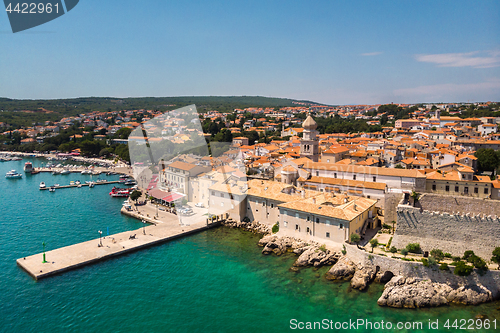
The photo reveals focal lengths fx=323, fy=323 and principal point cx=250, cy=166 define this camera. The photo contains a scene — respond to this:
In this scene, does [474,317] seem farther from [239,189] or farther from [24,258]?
[24,258]

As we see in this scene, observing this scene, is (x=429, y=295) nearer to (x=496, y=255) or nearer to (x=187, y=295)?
(x=496, y=255)

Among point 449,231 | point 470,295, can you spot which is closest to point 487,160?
point 449,231

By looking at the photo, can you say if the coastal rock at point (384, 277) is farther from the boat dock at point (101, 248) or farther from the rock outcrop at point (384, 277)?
the boat dock at point (101, 248)

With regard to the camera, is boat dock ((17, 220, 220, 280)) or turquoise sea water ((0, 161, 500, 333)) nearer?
turquoise sea water ((0, 161, 500, 333))

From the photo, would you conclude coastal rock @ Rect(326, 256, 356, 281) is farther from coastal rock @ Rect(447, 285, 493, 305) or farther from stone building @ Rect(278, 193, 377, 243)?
coastal rock @ Rect(447, 285, 493, 305)

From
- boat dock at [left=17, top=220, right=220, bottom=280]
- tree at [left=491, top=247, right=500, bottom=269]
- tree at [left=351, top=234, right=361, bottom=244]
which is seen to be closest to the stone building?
tree at [left=351, top=234, right=361, bottom=244]

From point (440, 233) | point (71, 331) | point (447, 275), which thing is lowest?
point (71, 331)

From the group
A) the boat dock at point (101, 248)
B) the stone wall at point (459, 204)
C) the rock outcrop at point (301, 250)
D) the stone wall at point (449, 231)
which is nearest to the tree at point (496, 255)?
the stone wall at point (449, 231)

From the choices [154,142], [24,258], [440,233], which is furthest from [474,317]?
[154,142]
